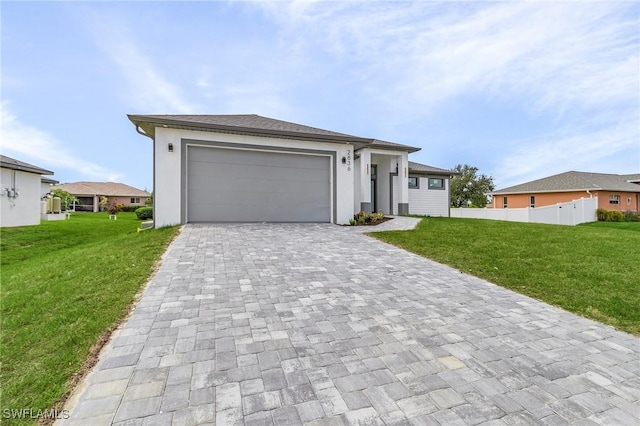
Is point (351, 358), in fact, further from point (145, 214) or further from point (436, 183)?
point (145, 214)

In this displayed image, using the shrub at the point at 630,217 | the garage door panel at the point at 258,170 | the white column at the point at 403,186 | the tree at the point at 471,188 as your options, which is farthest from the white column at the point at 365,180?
the tree at the point at 471,188

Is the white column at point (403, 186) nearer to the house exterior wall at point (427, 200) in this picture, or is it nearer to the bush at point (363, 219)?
the house exterior wall at point (427, 200)

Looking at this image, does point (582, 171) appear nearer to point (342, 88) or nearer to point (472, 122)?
point (472, 122)

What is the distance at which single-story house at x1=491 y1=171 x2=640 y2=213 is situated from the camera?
2270 centimetres

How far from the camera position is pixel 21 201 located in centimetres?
1662

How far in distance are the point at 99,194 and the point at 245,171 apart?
35508 millimetres

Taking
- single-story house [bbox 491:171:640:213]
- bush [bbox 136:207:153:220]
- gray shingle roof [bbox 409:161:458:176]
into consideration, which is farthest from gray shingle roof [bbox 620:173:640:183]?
bush [bbox 136:207:153:220]

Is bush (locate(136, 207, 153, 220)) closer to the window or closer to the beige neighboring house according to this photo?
the beige neighboring house

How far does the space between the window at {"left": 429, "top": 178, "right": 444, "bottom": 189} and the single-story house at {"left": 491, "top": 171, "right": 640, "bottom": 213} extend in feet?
39.4

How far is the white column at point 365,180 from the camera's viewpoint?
14352 millimetres

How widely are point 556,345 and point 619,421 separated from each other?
1186mm

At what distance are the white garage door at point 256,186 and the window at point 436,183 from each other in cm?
952

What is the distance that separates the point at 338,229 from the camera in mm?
10586

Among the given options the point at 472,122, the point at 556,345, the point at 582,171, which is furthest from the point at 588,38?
the point at 582,171
